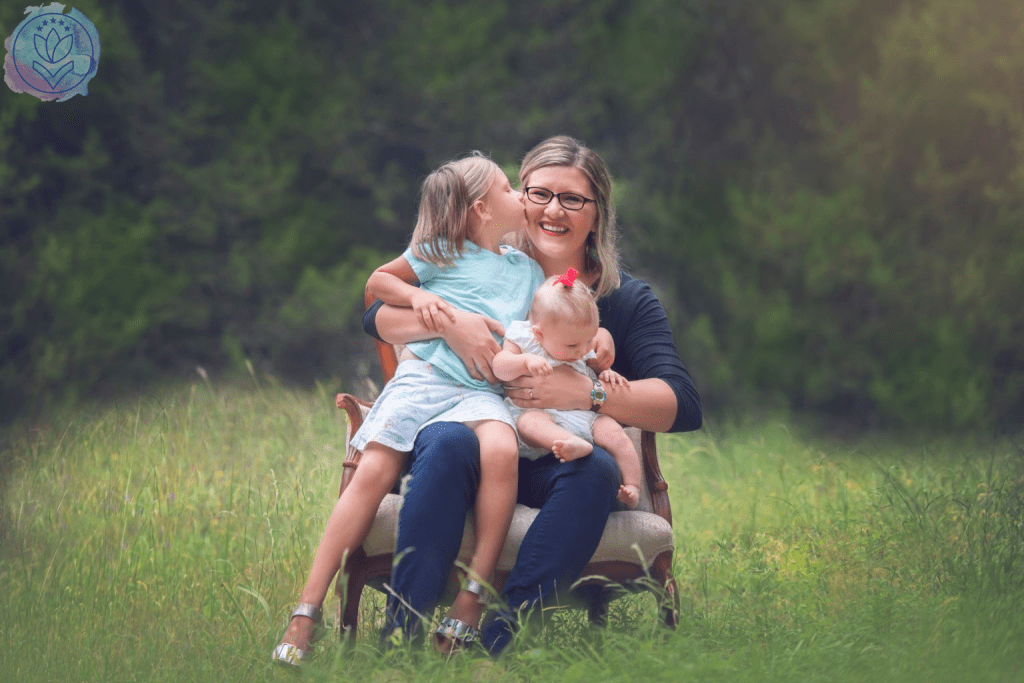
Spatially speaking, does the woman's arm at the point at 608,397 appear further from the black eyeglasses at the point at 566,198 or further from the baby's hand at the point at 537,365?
the black eyeglasses at the point at 566,198

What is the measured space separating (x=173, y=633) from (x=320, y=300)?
4650 mm

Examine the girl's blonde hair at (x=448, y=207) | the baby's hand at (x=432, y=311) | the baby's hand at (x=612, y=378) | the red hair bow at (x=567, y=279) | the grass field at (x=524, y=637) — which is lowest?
the grass field at (x=524, y=637)

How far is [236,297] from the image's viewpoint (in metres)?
7.69

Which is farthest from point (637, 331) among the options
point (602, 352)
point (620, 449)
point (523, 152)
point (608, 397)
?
point (523, 152)

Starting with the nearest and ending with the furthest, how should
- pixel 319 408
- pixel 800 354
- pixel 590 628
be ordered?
1. pixel 590 628
2. pixel 319 408
3. pixel 800 354

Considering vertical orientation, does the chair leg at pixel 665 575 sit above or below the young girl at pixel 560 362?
below

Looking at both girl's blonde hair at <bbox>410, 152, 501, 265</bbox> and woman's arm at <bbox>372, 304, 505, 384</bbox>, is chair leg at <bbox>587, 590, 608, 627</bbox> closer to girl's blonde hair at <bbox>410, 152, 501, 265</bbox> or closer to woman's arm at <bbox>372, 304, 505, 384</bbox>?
woman's arm at <bbox>372, 304, 505, 384</bbox>

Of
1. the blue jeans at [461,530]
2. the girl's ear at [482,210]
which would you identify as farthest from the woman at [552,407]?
the girl's ear at [482,210]

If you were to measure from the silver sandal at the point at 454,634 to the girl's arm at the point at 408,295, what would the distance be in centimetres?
70

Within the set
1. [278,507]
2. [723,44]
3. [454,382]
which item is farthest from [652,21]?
[454,382]

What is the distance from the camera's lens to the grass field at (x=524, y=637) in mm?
2662

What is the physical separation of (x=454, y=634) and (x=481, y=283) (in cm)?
96

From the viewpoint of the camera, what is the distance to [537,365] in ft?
8.84

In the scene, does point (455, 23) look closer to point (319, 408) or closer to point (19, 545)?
point (319, 408)
